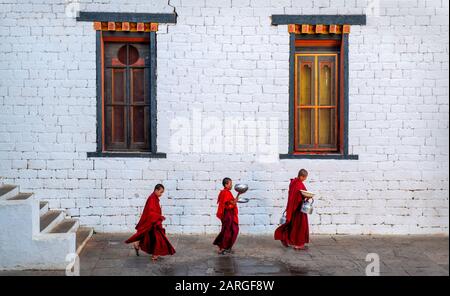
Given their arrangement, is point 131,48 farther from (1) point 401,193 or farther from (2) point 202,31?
(1) point 401,193

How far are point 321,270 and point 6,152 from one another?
20.2ft

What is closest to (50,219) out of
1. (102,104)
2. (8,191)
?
(8,191)

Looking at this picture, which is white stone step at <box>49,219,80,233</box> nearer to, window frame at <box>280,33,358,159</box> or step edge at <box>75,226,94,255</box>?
step edge at <box>75,226,94,255</box>

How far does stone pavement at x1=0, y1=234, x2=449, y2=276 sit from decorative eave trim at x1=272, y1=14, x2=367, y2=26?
4.01m

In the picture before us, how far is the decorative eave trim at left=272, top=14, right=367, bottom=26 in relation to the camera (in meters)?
10.3

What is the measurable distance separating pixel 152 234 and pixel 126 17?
165 inches

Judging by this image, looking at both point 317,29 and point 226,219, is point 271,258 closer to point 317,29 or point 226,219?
point 226,219

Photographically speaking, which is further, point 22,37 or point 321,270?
point 22,37

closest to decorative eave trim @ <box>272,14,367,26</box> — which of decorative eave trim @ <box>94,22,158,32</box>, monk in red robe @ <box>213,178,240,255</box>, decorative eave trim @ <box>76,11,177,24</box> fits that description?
decorative eave trim @ <box>76,11,177,24</box>

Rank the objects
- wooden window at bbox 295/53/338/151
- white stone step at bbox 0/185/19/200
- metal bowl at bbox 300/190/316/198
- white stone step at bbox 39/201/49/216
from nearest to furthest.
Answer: white stone step at bbox 0/185/19/200
metal bowl at bbox 300/190/316/198
white stone step at bbox 39/201/49/216
wooden window at bbox 295/53/338/151

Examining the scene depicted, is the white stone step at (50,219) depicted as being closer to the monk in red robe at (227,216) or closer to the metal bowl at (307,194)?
the monk in red robe at (227,216)

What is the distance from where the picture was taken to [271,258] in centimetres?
875

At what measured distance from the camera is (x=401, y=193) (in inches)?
411
